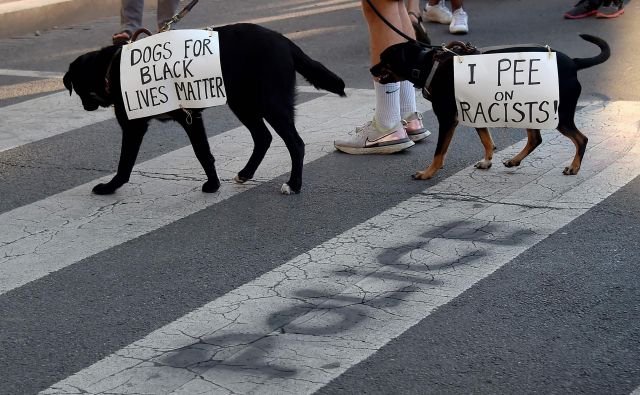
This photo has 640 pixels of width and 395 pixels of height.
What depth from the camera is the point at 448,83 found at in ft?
18.6

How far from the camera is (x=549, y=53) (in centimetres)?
549

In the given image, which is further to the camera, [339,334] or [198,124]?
[198,124]

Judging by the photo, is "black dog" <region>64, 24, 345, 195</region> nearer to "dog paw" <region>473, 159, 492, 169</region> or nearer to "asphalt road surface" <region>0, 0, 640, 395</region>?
"asphalt road surface" <region>0, 0, 640, 395</region>

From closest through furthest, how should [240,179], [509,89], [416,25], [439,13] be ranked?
1. [509,89]
2. [240,179]
3. [416,25]
4. [439,13]

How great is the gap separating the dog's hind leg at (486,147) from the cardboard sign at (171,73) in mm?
1496

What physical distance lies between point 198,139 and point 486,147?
1646 millimetres

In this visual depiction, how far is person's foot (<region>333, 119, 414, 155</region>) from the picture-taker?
21.2 feet

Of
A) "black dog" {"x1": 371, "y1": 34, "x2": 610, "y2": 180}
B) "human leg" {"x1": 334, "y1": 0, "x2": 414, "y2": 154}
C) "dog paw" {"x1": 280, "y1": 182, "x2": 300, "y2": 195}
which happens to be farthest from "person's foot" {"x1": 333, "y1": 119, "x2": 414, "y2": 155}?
"dog paw" {"x1": 280, "y1": 182, "x2": 300, "y2": 195}

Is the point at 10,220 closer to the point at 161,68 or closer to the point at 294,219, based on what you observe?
the point at 161,68

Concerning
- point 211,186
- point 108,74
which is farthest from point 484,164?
point 108,74

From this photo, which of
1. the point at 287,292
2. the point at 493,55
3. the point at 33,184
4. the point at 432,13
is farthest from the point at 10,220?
the point at 432,13

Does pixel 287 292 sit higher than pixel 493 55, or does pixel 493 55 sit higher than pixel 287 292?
pixel 493 55

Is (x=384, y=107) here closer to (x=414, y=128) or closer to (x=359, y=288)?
(x=414, y=128)

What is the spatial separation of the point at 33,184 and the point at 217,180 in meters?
1.18
